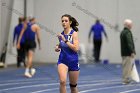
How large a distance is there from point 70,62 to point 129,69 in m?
5.81

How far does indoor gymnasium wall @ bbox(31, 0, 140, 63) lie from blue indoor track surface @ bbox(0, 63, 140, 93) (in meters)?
2.96

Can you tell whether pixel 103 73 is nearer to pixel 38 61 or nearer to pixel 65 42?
pixel 38 61

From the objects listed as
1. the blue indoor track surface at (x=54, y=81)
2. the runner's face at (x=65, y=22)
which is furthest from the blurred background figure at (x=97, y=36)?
the runner's face at (x=65, y=22)

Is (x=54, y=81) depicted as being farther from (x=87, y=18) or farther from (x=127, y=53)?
(x=87, y=18)

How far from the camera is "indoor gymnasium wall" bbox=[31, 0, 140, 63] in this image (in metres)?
23.4

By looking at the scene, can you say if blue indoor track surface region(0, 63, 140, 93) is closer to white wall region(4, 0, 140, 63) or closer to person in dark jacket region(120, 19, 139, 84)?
person in dark jacket region(120, 19, 139, 84)

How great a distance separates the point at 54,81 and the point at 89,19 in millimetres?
8826

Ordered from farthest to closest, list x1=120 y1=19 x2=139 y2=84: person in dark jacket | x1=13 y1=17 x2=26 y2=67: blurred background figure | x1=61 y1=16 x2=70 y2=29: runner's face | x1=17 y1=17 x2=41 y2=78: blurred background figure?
x1=13 y1=17 x2=26 y2=67: blurred background figure → x1=17 y1=17 x2=41 y2=78: blurred background figure → x1=120 y1=19 x2=139 y2=84: person in dark jacket → x1=61 y1=16 x2=70 y2=29: runner's face

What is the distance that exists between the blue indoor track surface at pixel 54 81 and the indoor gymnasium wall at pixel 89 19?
2.96 metres

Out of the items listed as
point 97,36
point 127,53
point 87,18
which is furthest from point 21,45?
point 127,53

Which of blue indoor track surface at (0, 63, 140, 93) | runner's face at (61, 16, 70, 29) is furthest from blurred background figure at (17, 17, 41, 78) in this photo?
runner's face at (61, 16, 70, 29)

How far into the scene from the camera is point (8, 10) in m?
20.1

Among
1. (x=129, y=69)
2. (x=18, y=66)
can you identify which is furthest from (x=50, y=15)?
(x=129, y=69)

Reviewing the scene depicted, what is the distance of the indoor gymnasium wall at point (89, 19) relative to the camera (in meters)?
23.4
